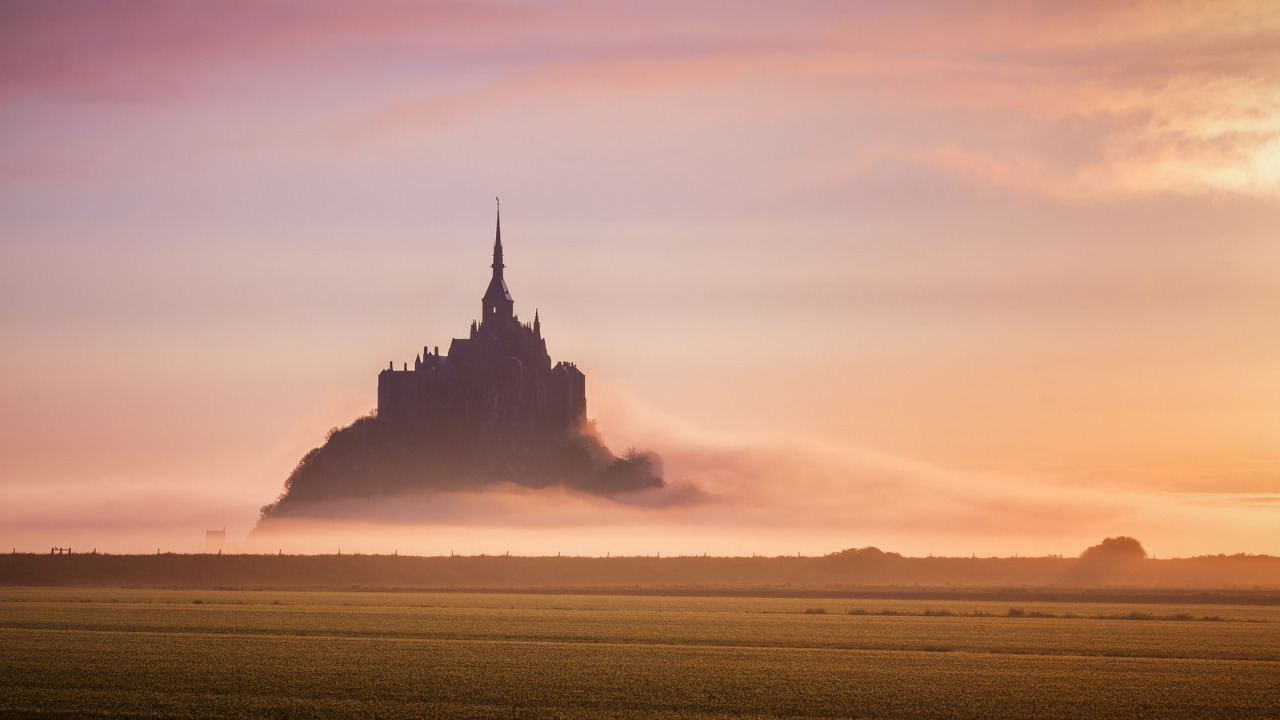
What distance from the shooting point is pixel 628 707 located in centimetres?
4041

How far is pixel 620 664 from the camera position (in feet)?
171

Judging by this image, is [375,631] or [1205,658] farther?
[375,631]

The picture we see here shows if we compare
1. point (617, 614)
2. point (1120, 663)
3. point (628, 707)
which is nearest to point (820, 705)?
point (628, 707)

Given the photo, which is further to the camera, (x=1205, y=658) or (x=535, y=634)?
(x=535, y=634)

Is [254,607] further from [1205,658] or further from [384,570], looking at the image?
[384,570]

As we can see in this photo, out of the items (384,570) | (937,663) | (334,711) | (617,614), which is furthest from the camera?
(384,570)

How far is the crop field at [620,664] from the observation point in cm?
4084

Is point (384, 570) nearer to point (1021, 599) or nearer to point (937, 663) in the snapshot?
point (1021, 599)

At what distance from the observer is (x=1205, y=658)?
5894 centimetres

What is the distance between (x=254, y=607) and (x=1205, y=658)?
2635 inches

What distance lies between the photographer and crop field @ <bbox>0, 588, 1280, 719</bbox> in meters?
40.8

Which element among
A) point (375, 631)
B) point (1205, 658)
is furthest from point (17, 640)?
point (1205, 658)

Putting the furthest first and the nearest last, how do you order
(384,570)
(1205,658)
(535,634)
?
(384,570) < (535,634) < (1205,658)

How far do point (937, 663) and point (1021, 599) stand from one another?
79.8 metres
